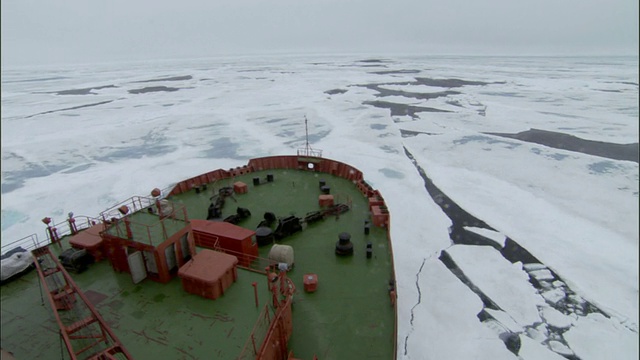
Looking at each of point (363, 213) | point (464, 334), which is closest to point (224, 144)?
point (363, 213)

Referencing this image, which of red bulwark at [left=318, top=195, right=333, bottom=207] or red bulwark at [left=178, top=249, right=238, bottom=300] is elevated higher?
red bulwark at [left=178, top=249, right=238, bottom=300]

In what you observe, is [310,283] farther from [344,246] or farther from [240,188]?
[240,188]

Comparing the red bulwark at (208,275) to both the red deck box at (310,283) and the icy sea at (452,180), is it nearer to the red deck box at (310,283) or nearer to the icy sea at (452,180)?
the red deck box at (310,283)

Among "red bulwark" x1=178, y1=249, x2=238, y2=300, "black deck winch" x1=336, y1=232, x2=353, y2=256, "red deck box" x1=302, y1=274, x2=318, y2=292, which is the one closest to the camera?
"red bulwark" x1=178, y1=249, x2=238, y2=300

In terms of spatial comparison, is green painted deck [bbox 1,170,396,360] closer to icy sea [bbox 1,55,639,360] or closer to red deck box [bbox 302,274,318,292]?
red deck box [bbox 302,274,318,292]

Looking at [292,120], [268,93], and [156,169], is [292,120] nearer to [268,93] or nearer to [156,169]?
[156,169]

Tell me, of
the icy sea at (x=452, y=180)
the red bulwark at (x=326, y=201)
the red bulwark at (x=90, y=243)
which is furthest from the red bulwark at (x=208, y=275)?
the red bulwark at (x=326, y=201)

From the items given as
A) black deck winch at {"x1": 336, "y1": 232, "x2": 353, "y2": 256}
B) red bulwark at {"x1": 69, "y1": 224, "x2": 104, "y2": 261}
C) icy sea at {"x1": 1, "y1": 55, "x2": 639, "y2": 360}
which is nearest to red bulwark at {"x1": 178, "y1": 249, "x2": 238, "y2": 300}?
red bulwark at {"x1": 69, "y1": 224, "x2": 104, "y2": 261}
